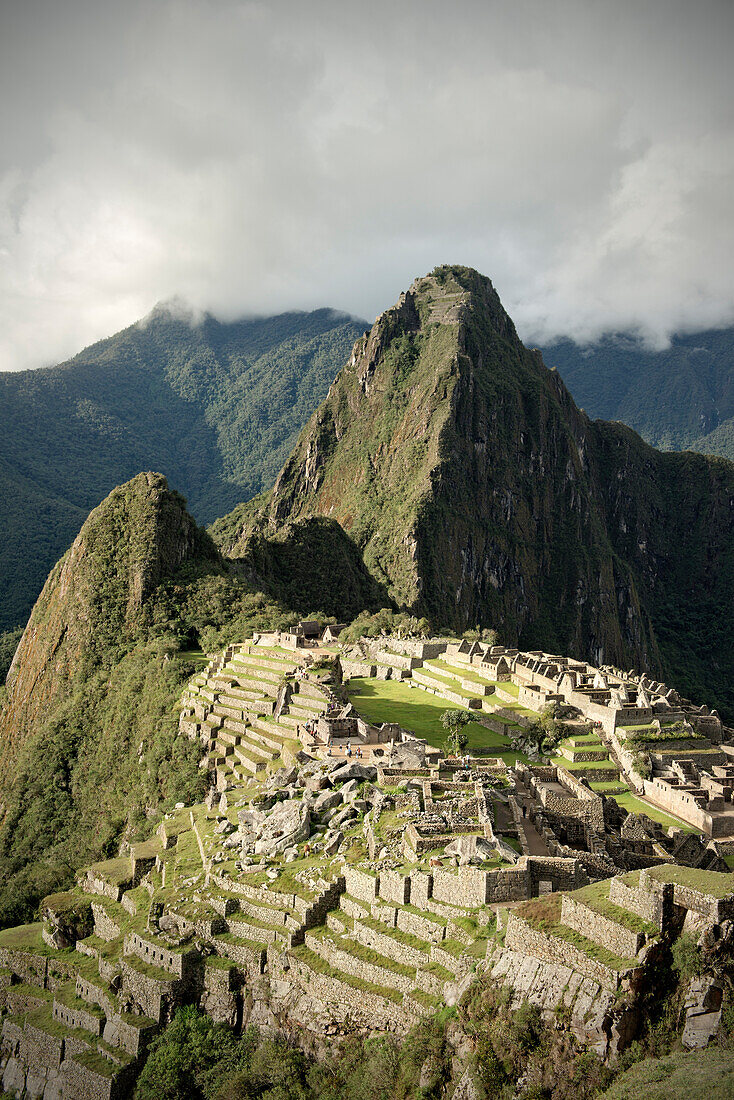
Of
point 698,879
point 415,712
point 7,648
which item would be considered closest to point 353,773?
point 698,879

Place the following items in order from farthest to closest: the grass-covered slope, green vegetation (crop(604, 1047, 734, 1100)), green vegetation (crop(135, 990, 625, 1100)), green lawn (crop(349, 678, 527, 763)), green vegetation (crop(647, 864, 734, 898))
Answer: the grass-covered slope → green lawn (crop(349, 678, 527, 763)) → green vegetation (crop(647, 864, 734, 898)) → green vegetation (crop(135, 990, 625, 1100)) → green vegetation (crop(604, 1047, 734, 1100))

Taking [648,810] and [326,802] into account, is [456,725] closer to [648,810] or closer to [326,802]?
[648,810]

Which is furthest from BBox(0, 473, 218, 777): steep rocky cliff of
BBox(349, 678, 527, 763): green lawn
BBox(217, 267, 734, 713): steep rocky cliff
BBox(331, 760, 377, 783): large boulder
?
BBox(331, 760, 377, 783): large boulder

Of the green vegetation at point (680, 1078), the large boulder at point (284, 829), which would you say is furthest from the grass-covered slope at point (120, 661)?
the green vegetation at point (680, 1078)

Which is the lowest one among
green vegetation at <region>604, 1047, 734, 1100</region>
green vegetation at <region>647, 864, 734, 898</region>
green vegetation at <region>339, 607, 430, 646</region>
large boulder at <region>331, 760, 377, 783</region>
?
green vegetation at <region>604, 1047, 734, 1100</region>

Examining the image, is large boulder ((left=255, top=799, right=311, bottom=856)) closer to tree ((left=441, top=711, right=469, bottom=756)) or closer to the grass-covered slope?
tree ((left=441, top=711, right=469, bottom=756))
